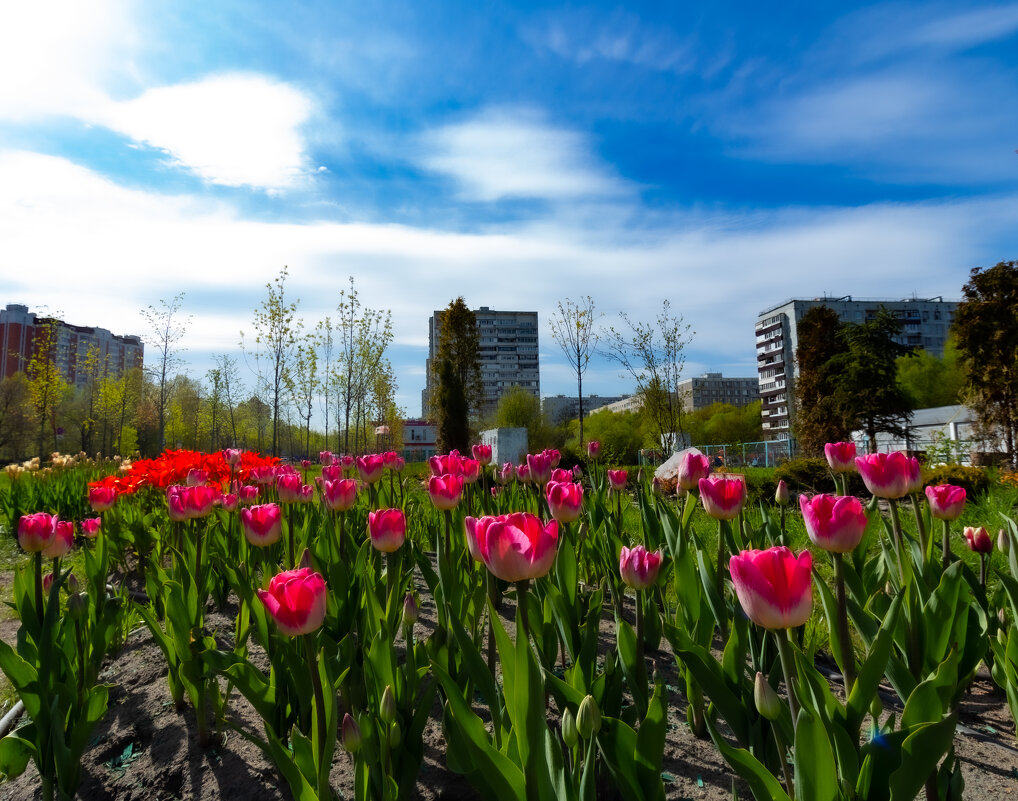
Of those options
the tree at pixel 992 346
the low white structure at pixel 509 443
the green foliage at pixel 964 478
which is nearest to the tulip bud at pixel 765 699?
the green foliage at pixel 964 478

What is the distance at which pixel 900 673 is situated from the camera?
1296mm

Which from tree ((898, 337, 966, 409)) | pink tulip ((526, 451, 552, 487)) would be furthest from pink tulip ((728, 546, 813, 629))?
tree ((898, 337, 966, 409))

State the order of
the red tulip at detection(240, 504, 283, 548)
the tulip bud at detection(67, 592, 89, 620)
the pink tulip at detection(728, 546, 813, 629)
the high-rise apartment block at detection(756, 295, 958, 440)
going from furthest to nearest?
1. the high-rise apartment block at detection(756, 295, 958, 440)
2. the red tulip at detection(240, 504, 283, 548)
3. the tulip bud at detection(67, 592, 89, 620)
4. the pink tulip at detection(728, 546, 813, 629)

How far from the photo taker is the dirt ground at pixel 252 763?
1.48 m

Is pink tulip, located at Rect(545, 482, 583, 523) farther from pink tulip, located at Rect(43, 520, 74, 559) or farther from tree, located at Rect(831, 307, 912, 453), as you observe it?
tree, located at Rect(831, 307, 912, 453)

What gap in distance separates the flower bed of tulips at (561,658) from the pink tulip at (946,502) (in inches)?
0.4

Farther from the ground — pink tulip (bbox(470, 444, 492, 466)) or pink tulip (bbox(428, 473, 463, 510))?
pink tulip (bbox(470, 444, 492, 466))

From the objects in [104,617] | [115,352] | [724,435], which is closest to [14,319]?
[115,352]

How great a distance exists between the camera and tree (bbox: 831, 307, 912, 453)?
20266mm

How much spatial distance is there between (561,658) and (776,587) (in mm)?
1569

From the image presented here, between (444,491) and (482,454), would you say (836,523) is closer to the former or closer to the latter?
(444,491)

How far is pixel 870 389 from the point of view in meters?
20.4

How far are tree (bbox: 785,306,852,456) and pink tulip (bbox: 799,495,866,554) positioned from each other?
21772mm

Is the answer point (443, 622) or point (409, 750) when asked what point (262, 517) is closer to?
point (443, 622)
